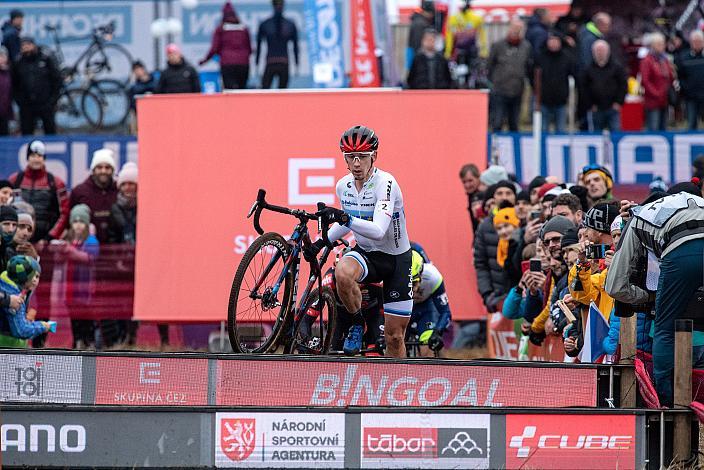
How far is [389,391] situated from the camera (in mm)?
8703

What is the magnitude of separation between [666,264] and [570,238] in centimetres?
259

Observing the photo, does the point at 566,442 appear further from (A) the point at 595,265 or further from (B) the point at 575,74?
(B) the point at 575,74

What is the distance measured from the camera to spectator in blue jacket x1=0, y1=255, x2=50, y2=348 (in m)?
11.7

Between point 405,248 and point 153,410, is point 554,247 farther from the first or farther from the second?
point 153,410

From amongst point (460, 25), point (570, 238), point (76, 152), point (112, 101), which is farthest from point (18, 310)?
point (460, 25)

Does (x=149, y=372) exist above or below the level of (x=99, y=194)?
below

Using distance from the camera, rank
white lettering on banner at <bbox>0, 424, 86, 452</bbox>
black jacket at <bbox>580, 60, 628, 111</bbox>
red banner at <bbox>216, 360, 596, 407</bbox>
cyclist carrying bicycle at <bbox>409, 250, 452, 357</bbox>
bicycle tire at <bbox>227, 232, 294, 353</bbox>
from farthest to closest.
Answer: black jacket at <bbox>580, 60, 628, 111</bbox> < cyclist carrying bicycle at <bbox>409, 250, 452, 357</bbox> < bicycle tire at <bbox>227, 232, 294, 353</bbox> < red banner at <bbox>216, 360, 596, 407</bbox> < white lettering on banner at <bbox>0, 424, 86, 452</bbox>

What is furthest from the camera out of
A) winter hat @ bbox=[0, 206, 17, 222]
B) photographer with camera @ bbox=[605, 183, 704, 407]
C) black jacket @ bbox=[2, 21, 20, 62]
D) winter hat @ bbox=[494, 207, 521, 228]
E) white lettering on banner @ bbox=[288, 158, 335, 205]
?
black jacket @ bbox=[2, 21, 20, 62]

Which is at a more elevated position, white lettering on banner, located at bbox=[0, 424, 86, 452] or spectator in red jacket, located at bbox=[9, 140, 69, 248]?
spectator in red jacket, located at bbox=[9, 140, 69, 248]

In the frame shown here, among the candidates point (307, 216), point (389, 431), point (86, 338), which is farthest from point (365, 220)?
point (86, 338)

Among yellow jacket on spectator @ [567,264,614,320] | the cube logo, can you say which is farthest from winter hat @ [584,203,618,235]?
the cube logo

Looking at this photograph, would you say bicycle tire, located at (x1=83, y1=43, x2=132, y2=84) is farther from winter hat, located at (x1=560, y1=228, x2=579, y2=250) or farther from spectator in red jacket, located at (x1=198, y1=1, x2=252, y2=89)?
winter hat, located at (x1=560, y1=228, x2=579, y2=250)

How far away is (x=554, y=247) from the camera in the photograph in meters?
11.1

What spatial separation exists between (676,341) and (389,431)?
68.7 inches
